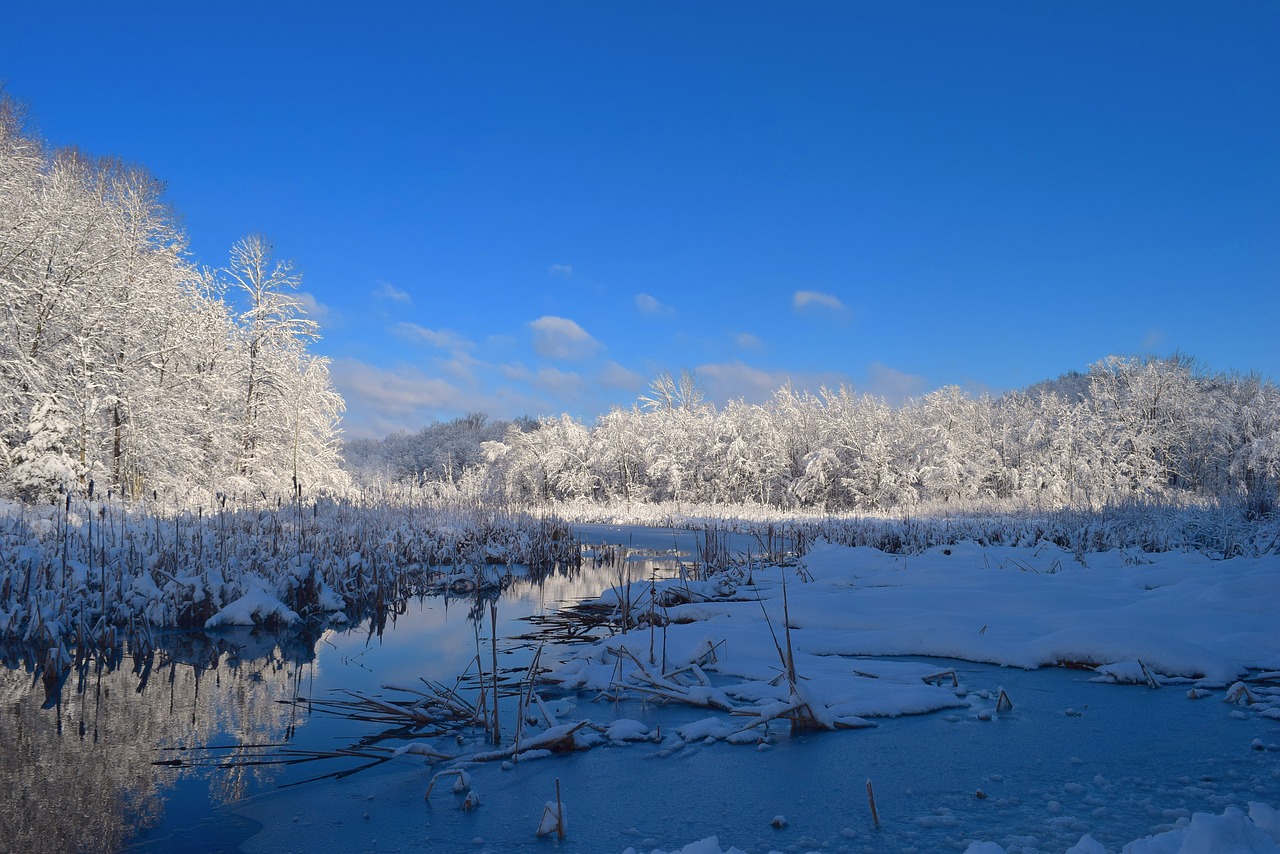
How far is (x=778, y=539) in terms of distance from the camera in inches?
621

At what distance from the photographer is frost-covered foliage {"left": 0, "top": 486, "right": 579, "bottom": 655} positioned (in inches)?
250

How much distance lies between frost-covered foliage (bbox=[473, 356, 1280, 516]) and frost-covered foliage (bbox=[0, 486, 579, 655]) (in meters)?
16.6

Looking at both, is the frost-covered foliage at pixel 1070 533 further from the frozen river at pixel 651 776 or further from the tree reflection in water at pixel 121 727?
the tree reflection in water at pixel 121 727

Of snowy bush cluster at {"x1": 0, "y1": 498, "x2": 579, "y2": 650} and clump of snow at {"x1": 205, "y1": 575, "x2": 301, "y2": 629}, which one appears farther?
clump of snow at {"x1": 205, "y1": 575, "x2": 301, "y2": 629}

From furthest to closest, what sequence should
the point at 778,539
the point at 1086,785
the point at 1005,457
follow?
the point at 1005,457
the point at 778,539
the point at 1086,785

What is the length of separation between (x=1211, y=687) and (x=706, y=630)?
3550mm

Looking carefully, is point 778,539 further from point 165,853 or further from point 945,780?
point 165,853

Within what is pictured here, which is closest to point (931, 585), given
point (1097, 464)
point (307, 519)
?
point (307, 519)

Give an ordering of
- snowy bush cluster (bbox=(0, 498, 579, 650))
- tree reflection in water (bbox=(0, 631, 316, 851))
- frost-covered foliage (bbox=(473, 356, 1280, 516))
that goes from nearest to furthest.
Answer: tree reflection in water (bbox=(0, 631, 316, 851)), snowy bush cluster (bbox=(0, 498, 579, 650)), frost-covered foliage (bbox=(473, 356, 1280, 516))

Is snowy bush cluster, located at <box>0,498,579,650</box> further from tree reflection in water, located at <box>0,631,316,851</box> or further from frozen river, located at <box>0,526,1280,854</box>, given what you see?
frozen river, located at <box>0,526,1280,854</box>

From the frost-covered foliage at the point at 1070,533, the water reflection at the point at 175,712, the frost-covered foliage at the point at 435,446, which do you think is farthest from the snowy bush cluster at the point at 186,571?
the frost-covered foliage at the point at 435,446

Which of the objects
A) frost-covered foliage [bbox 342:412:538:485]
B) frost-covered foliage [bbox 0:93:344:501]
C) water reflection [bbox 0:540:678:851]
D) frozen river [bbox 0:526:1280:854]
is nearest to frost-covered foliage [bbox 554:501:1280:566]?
water reflection [bbox 0:540:678:851]

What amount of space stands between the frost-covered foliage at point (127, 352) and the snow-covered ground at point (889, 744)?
12.7 metres

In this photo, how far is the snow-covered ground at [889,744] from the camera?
272cm
